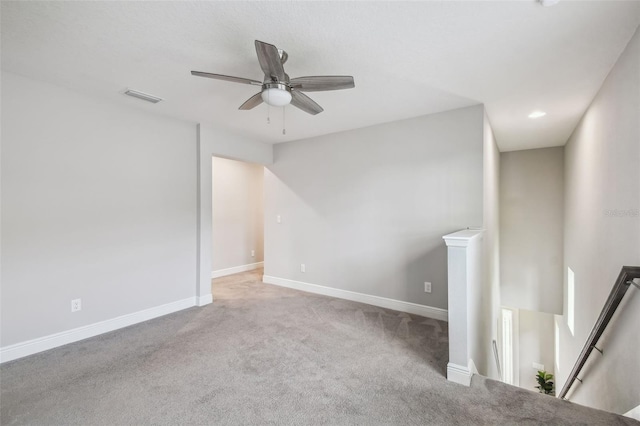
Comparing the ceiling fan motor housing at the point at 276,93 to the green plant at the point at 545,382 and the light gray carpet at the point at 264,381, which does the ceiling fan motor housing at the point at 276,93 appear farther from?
the green plant at the point at 545,382

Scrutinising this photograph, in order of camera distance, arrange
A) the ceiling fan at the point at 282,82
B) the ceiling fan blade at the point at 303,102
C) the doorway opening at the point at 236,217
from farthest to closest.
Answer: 1. the doorway opening at the point at 236,217
2. the ceiling fan blade at the point at 303,102
3. the ceiling fan at the point at 282,82

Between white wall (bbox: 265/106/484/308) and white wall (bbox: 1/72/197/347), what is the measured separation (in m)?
1.58

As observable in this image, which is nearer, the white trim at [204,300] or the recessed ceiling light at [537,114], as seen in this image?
the recessed ceiling light at [537,114]

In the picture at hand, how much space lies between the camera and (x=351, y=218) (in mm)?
4121

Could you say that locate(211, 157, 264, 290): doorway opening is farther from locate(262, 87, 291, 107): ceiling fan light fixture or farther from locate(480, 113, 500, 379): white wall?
locate(480, 113, 500, 379): white wall

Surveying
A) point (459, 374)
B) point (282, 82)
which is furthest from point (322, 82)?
point (459, 374)

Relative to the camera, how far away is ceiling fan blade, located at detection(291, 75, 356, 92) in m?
1.99

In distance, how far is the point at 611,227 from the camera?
2.41m

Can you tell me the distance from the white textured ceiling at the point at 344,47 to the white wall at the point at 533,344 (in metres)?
5.63

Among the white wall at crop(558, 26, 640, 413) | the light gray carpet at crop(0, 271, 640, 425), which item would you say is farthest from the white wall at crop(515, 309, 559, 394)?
the light gray carpet at crop(0, 271, 640, 425)

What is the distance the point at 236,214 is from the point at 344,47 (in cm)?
461

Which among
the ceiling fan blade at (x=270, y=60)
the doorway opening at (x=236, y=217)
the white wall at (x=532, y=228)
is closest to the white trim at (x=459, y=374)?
the ceiling fan blade at (x=270, y=60)

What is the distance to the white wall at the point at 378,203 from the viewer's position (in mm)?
3318

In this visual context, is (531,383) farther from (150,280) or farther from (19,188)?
(19,188)
